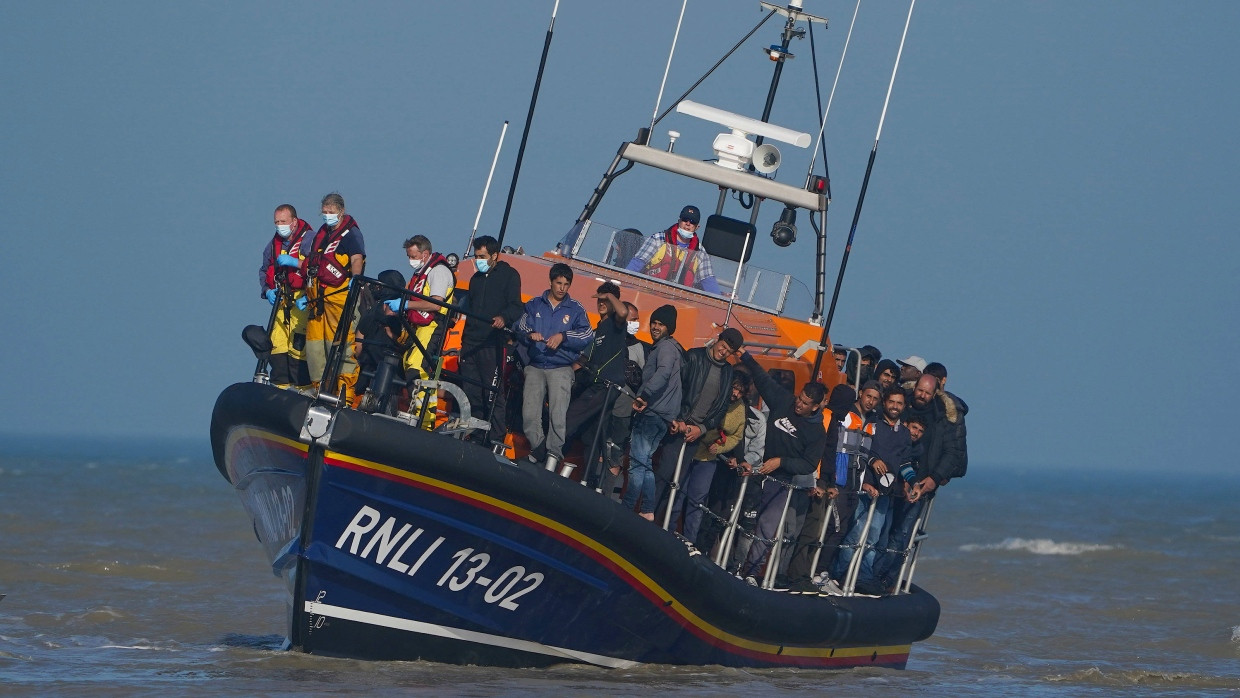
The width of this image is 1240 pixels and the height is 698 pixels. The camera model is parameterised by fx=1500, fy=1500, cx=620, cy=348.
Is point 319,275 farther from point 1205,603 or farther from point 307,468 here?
point 1205,603

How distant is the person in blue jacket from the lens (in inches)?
340

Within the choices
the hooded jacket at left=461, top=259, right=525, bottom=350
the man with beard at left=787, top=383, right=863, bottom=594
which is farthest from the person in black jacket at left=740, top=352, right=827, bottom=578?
the hooded jacket at left=461, top=259, right=525, bottom=350

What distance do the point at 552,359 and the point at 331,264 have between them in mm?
1554

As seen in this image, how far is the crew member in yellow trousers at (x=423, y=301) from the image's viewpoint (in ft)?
29.6

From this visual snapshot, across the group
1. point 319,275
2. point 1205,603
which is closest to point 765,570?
point 319,275

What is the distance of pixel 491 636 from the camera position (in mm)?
8773

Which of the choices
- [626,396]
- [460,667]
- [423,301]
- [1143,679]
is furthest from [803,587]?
[1143,679]

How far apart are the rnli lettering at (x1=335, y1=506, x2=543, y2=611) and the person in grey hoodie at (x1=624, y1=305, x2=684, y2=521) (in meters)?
0.89

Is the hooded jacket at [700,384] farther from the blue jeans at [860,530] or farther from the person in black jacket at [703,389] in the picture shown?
the blue jeans at [860,530]

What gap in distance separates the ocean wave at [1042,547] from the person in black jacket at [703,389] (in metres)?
22.0

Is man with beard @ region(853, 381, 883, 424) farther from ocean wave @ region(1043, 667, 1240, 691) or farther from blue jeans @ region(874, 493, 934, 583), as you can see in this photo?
ocean wave @ region(1043, 667, 1240, 691)

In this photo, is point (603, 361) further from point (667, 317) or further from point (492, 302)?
point (492, 302)

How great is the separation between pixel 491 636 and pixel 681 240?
4.25 meters

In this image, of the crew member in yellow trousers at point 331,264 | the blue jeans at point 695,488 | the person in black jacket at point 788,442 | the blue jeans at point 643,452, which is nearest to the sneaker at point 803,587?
the person in black jacket at point 788,442
